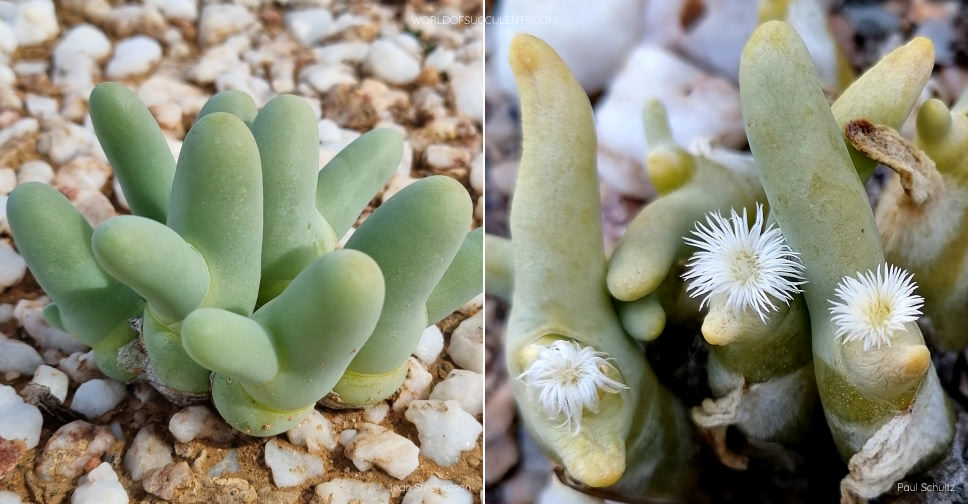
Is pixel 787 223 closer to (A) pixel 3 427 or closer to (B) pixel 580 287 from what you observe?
(B) pixel 580 287

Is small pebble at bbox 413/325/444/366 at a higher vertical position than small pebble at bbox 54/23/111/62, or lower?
lower

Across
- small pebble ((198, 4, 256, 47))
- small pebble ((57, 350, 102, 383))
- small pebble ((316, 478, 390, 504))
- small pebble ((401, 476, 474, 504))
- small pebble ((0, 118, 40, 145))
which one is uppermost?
small pebble ((198, 4, 256, 47))

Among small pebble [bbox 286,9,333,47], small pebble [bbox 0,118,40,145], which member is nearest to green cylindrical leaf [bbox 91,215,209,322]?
small pebble [bbox 0,118,40,145]

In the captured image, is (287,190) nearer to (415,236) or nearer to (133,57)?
(415,236)

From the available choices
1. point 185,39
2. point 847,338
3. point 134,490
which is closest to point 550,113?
point 847,338

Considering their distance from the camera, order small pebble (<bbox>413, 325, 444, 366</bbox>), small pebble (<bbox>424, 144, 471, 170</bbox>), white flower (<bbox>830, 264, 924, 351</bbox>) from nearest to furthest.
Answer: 1. white flower (<bbox>830, 264, 924, 351</bbox>)
2. small pebble (<bbox>413, 325, 444, 366</bbox>)
3. small pebble (<bbox>424, 144, 471, 170</bbox>)

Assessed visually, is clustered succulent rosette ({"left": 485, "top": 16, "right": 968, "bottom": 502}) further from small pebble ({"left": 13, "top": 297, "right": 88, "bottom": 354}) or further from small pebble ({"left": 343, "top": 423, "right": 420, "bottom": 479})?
small pebble ({"left": 13, "top": 297, "right": 88, "bottom": 354})

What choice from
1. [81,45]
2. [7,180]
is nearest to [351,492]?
[7,180]
